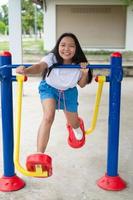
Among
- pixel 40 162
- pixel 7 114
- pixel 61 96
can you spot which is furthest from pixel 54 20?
pixel 40 162

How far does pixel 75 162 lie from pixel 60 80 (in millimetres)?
1014

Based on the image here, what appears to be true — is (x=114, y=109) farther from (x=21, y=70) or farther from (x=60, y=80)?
(x=21, y=70)

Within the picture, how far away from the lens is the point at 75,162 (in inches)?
160

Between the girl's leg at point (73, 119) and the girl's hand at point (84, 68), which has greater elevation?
Answer: the girl's hand at point (84, 68)

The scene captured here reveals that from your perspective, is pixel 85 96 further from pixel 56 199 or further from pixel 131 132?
pixel 56 199

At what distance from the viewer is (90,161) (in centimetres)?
411

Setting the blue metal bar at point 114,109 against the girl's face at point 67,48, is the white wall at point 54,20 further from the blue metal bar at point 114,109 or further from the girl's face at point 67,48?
the blue metal bar at point 114,109

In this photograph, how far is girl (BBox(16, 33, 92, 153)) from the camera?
11.0 feet

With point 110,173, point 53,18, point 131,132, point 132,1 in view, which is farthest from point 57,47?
point 53,18

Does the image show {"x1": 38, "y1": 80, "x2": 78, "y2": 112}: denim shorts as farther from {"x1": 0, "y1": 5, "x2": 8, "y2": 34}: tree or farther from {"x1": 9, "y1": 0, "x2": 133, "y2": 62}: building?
{"x1": 0, "y1": 5, "x2": 8, "y2": 34}: tree

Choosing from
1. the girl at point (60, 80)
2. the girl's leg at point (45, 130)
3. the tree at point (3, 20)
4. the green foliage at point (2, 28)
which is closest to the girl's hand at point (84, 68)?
the girl at point (60, 80)

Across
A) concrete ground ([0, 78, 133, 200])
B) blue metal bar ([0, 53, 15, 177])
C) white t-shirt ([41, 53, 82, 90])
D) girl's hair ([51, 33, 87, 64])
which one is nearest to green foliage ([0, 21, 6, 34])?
concrete ground ([0, 78, 133, 200])

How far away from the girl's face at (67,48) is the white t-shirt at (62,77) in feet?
0.30

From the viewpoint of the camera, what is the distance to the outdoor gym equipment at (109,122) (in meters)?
3.26
